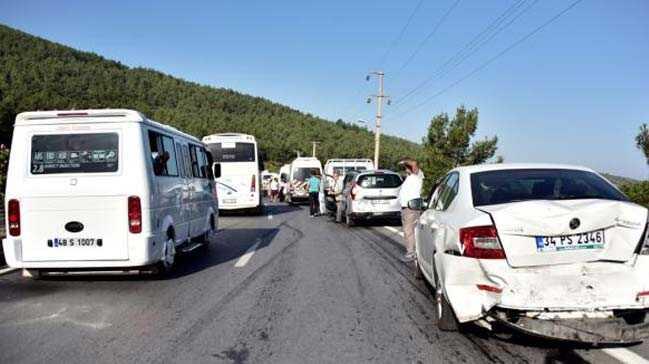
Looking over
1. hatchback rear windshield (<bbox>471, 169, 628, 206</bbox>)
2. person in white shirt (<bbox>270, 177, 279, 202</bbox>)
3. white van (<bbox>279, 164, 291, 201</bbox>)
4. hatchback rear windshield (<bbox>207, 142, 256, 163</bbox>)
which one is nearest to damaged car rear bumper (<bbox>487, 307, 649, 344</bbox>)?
hatchback rear windshield (<bbox>471, 169, 628, 206</bbox>)

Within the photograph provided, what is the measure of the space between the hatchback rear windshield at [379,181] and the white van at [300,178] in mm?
16478

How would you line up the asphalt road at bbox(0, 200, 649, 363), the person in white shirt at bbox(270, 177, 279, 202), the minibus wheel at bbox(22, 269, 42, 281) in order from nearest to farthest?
the asphalt road at bbox(0, 200, 649, 363) → the minibus wheel at bbox(22, 269, 42, 281) → the person in white shirt at bbox(270, 177, 279, 202)

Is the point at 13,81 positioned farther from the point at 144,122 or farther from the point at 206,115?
the point at 144,122

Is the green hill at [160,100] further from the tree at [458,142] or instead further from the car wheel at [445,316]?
the car wheel at [445,316]

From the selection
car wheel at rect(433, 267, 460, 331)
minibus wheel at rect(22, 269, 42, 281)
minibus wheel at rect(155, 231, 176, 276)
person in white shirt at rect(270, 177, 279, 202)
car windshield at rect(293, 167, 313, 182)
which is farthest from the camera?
person in white shirt at rect(270, 177, 279, 202)

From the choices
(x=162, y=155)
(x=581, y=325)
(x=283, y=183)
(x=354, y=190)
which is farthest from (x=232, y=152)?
(x=581, y=325)

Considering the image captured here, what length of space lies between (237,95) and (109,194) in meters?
141

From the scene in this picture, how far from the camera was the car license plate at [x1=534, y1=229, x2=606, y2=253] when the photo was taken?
15.3ft

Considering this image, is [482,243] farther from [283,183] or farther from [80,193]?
[283,183]

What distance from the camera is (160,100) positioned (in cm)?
12662

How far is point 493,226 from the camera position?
479 centimetres

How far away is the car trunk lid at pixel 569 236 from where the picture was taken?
4672 mm

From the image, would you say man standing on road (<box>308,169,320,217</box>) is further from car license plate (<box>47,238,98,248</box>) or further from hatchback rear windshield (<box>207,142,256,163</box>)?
car license plate (<box>47,238,98,248</box>)

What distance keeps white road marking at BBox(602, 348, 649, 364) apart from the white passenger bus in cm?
1980
